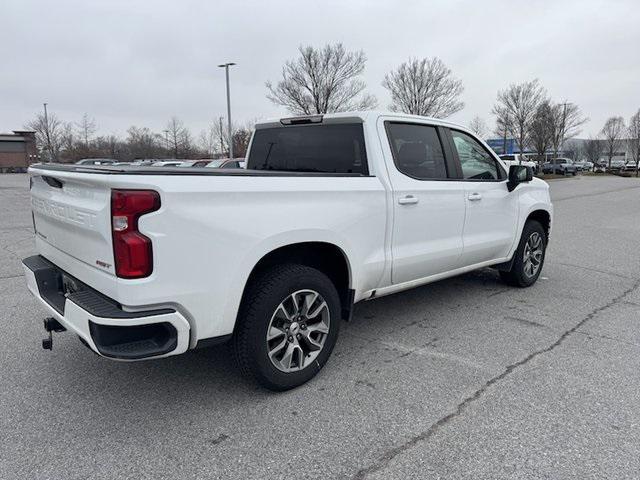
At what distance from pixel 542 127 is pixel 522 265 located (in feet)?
131

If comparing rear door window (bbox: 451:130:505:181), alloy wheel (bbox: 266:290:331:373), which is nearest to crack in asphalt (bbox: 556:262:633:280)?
rear door window (bbox: 451:130:505:181)

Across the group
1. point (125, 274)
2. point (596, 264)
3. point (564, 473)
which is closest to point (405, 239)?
point (564, 473)

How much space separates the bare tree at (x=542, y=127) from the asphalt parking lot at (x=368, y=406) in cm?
3911

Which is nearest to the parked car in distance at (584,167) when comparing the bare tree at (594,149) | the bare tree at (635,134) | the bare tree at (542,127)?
the bare tree at (635,134)

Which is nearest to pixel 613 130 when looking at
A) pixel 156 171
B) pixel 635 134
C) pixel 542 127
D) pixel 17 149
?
pixel 635 134

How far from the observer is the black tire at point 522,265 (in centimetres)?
541

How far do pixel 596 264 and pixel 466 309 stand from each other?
Answer: 3.40 m

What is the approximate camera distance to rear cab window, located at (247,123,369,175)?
384cm

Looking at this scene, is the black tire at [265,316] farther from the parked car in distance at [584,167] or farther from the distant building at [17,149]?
the distant building at [17,149]

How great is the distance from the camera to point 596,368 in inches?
138

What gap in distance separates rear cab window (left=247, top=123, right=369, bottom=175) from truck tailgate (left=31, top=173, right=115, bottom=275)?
1.91 meters

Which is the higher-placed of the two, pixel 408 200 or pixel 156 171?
pixel 156 171

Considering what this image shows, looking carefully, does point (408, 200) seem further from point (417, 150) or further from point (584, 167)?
point (584, 167)

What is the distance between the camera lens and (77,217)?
270 cm
